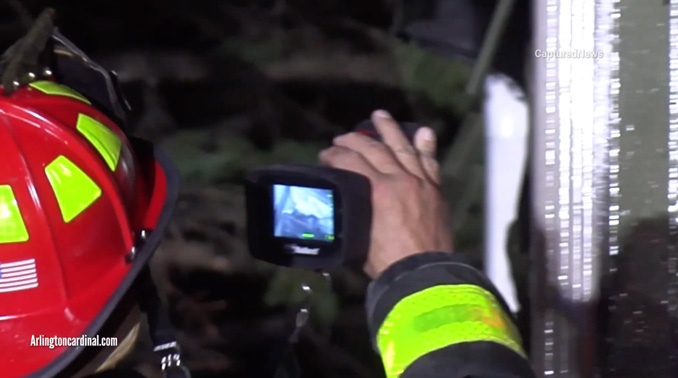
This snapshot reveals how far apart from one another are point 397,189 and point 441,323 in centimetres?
15

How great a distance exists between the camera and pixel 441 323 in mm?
617

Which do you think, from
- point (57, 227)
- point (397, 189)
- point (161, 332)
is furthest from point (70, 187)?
point (397, 189)

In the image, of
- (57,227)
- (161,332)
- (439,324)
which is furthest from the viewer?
(161,332)

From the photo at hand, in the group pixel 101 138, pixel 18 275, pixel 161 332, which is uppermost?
pixel 101 138

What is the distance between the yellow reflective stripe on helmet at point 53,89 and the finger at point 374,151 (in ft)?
0.95

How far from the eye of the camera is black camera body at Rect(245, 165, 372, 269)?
2.34ft

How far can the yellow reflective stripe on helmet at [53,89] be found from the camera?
77cm

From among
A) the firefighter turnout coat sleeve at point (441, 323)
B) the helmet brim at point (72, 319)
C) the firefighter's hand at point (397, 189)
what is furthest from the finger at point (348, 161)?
the helmet brim at point (72, 319)

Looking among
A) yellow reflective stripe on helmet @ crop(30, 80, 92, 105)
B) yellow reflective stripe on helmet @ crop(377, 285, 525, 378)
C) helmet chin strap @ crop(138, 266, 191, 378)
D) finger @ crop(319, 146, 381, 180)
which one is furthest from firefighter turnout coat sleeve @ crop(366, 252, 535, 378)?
yellow reflective stripe on helmet @ crop(30, 80, 92, 105)

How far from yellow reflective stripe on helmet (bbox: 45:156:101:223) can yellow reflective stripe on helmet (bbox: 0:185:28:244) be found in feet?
0.12

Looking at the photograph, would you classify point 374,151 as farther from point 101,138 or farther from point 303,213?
point 101,138

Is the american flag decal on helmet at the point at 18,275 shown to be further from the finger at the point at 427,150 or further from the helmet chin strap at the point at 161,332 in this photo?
the finger at the point at 427,150

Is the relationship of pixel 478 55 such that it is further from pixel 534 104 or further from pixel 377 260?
pixel 377 260

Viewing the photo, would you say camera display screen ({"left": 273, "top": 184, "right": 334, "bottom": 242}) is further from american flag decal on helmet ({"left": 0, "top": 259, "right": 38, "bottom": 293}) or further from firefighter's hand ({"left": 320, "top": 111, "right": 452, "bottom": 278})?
american flag decal on helmet ({"left": 0, "top": 259, "right": 38, "bottom": 293})
